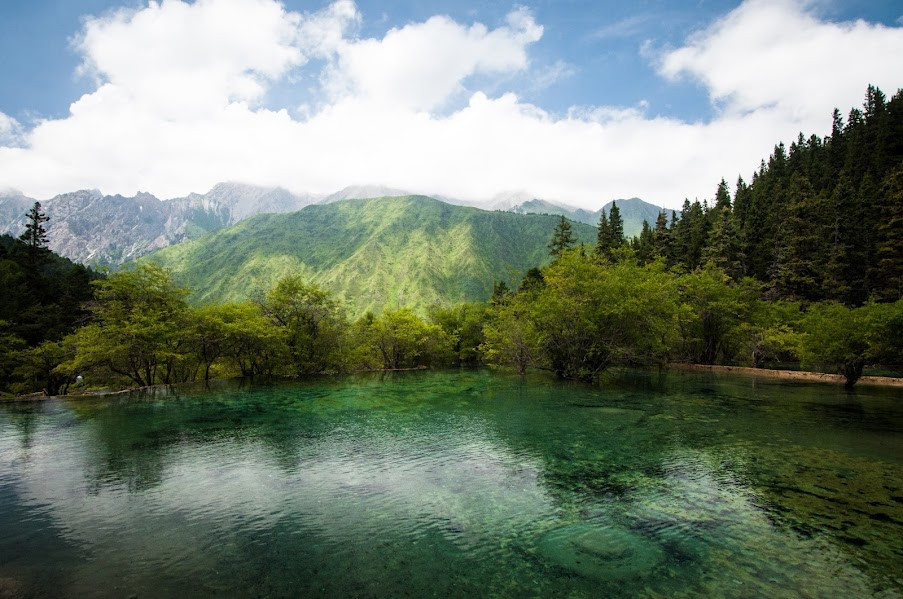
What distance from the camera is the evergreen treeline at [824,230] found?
2468 inches

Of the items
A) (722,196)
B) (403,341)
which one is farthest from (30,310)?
(722,196)

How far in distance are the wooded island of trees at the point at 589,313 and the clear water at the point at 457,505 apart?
1591cm

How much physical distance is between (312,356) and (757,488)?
5634 cm

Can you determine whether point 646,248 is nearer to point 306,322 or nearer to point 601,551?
point 306,322

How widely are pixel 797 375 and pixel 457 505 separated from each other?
54.3m

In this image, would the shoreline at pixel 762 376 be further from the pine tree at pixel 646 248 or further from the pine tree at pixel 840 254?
the pine tree at pixel 646 248

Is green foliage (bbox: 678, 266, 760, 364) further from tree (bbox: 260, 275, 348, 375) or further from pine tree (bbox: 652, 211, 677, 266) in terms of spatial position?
tree (bbox: 260, 275, 348, 375)

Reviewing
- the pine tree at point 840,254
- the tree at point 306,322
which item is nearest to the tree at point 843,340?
the pine tree at point 840,254

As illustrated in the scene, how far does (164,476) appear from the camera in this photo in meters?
17.6

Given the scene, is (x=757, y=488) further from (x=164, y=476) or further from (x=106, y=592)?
(x=164, y=476)

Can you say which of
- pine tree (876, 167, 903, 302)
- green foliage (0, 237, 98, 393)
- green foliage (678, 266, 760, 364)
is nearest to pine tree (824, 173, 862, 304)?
pine tree (876, 167, 903, 302)

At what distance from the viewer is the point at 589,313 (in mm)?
44844

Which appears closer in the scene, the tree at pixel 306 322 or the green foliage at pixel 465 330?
the tree at pixel 306 322

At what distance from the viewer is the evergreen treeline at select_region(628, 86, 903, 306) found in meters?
62.7
